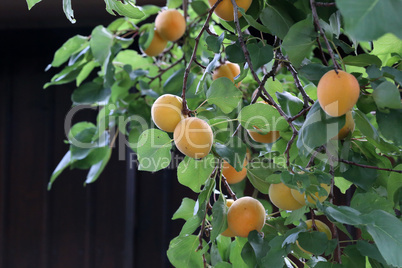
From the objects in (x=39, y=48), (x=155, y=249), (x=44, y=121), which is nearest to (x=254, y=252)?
(x=155, y=249)

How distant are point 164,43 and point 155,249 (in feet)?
2.75

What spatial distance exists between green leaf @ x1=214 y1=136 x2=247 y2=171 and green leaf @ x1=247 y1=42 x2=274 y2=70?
0.08 meters

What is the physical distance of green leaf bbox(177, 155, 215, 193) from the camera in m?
0.52

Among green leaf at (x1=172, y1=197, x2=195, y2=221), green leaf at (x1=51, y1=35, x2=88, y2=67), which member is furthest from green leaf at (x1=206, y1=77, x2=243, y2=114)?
green leaf at (x1=51, y1=35, x2=88, y2=67)

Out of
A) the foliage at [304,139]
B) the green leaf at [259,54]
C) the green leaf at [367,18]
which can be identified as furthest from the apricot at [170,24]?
the green leaf at [367,18]

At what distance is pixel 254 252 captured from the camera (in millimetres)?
486

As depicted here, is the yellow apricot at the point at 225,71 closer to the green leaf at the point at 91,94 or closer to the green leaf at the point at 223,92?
the green leaf at the point at 223,92

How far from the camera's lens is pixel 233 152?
449mm

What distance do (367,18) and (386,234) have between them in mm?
192

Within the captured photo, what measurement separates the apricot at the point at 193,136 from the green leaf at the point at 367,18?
0.19 meters

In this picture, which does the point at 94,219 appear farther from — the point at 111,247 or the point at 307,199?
the point at 307,199

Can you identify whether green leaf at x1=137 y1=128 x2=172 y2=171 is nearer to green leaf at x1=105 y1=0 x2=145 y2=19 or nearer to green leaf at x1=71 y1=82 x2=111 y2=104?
green leaf at x1=105 y1=0 x2=145 y2=19

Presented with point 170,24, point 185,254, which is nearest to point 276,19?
point 185,254

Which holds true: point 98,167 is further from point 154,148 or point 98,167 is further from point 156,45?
point 154,148
